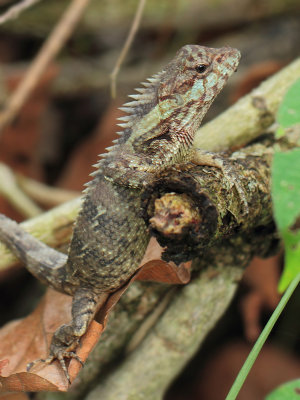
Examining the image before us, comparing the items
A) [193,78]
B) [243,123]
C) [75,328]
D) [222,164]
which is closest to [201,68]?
[193,78]

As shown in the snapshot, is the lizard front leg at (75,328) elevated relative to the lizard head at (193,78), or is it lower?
lower

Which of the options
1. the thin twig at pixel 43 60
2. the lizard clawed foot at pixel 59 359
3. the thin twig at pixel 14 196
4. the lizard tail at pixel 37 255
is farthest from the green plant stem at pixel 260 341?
the thin twig at pixel 43 60

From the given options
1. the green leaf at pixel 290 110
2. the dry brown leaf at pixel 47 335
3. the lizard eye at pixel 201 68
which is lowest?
the dry brown leaf at pixel 47 335

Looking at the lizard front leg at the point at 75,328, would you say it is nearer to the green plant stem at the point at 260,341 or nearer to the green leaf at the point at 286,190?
the green plant stem at the point at 260,341

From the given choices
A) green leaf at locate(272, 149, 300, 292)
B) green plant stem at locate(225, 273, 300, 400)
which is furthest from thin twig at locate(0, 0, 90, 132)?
green leaf at locate(272, 149, 300, 292)

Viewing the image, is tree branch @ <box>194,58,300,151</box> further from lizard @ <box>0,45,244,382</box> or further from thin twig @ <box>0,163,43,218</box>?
thin twig @ <box>0,163,43,218</box>

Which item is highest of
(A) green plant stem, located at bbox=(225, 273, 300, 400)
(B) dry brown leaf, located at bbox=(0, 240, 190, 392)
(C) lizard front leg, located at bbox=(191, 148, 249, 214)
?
(C) lizard front leg, located at bbox=(191, 148, 249, 214)
